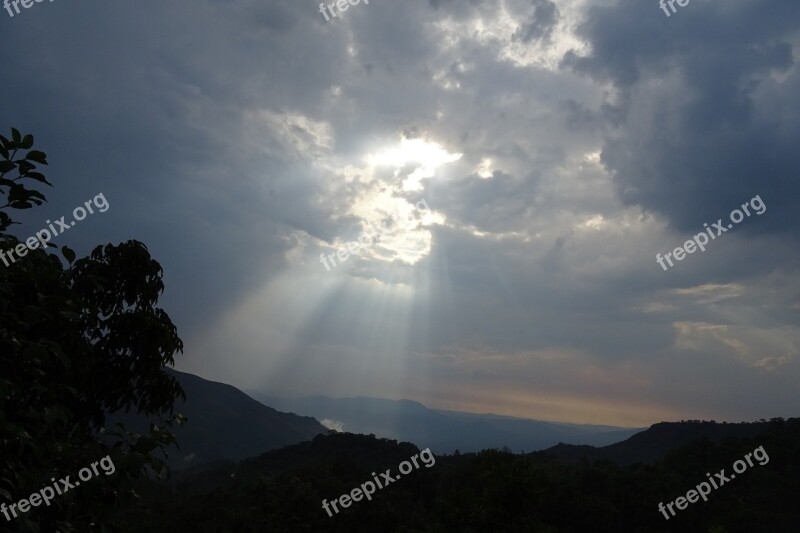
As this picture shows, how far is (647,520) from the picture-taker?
162 ft

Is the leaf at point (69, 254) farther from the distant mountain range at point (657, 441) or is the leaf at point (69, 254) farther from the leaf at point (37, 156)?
the distant mountain range at point (657, 441)

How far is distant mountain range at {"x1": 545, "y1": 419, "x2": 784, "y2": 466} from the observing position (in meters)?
126

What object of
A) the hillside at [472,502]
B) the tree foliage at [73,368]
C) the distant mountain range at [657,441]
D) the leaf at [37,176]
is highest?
the leaf at [37,176]

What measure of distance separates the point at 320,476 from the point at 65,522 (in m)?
56.1

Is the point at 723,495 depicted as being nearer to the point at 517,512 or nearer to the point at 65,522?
the point at 517,512

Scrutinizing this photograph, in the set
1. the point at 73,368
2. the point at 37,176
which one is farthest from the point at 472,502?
the point at 37,176

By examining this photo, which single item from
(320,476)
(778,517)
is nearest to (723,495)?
(778,517)

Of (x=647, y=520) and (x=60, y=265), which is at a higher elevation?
(x=60, y=265)

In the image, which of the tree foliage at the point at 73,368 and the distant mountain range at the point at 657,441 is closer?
the tree foliage at the point at 73,368

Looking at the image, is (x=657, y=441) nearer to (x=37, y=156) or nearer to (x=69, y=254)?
(x=69, y=254)

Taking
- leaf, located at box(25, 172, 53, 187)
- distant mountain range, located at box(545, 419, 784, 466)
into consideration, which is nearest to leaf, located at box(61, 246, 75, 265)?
leaf, located at box(25, 172, 53, 187)

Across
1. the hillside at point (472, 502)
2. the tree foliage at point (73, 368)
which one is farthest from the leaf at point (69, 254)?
the hillside at point (472, 502)

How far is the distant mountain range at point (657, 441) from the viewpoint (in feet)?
413

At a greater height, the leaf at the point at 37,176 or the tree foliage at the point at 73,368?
the leaf at the point at 37,176
